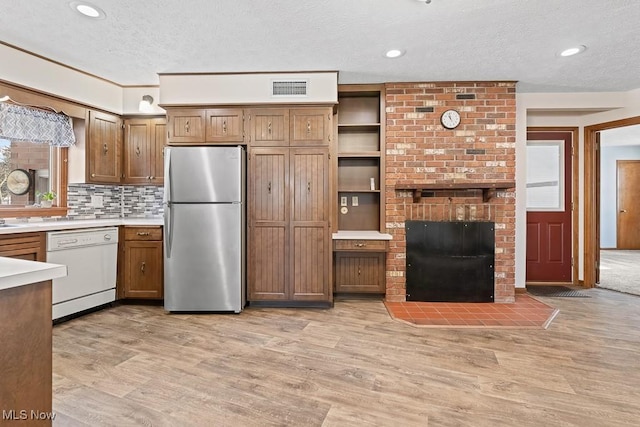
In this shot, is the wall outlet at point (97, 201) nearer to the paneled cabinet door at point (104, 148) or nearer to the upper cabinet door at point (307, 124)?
the paneled cabinet door at point (104, 148)

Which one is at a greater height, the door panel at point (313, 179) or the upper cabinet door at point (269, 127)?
the upper cabinet door at point (269, 127)

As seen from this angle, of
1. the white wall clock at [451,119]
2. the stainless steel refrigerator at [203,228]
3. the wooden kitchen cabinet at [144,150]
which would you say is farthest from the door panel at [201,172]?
the white wall clock at [451,119]

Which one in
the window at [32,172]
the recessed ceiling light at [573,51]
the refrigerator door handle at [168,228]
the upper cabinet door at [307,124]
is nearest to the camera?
the recessed ceiling light at [573,51]

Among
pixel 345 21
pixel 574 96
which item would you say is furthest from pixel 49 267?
pixel 574 96

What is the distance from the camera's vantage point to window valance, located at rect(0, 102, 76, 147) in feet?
9.76

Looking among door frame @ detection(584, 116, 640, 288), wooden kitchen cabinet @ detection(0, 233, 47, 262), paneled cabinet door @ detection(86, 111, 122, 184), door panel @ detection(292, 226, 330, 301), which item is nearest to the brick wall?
door panel @ detection(292, 226, 330, 301)

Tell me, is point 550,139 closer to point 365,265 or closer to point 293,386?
point 365,265

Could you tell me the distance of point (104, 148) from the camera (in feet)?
12.1

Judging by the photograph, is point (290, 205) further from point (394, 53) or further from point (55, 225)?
point (55, 225)

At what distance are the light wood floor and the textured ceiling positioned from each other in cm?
243

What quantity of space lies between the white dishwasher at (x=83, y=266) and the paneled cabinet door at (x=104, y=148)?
673mm

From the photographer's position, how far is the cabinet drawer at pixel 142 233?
3.51m

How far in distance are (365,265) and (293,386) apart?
6.57 feet

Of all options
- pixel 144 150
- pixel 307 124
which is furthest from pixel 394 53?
pixel 144 150
